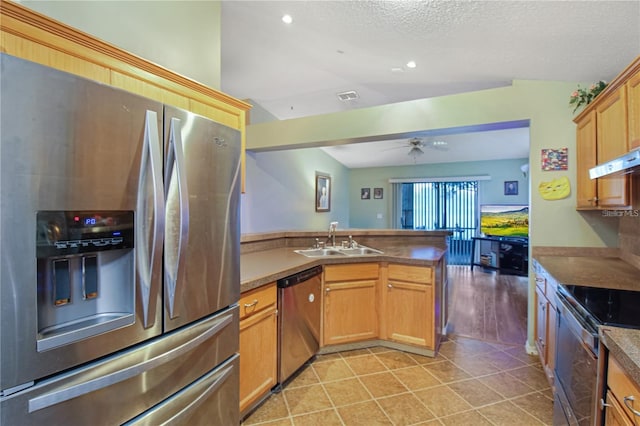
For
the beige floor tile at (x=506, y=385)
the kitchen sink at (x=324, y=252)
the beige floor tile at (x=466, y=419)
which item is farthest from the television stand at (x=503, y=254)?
the beige floor tile at (x=466, y=419)

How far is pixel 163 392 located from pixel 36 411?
393 millimetres

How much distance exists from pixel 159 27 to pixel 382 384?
9.95ft

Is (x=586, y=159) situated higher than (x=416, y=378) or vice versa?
(x=586, y=159)

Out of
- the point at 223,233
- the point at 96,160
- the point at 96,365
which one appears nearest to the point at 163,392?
the point at 96,365

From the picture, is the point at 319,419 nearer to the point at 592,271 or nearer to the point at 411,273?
the point at 411,273

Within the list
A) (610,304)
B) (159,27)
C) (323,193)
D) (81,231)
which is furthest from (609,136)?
(323,193)

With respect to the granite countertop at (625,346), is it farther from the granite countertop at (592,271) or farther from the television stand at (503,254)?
the television stand at (503,254)

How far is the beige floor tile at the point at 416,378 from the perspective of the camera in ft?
7.20

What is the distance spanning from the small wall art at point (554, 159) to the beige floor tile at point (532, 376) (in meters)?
1.73

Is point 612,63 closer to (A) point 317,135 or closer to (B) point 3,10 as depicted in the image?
(A) point 317,135

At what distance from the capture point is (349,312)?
271cm

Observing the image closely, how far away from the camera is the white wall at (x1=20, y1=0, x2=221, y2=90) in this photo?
1.64m

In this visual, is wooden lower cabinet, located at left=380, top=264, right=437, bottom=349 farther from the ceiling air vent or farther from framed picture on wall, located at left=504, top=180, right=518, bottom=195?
framed picture on wall, located at left=504, top=180, right=518, bottom=195

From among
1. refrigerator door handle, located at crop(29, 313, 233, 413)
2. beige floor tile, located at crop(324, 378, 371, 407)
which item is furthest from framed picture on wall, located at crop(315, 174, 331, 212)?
refrigerator door handle, located at crop(29, 313, 233, 413)
